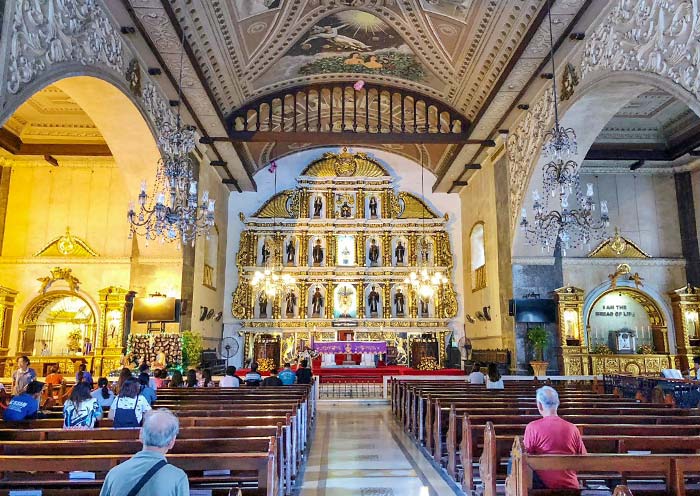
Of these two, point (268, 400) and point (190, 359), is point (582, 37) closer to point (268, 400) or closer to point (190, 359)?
point (268, 400)

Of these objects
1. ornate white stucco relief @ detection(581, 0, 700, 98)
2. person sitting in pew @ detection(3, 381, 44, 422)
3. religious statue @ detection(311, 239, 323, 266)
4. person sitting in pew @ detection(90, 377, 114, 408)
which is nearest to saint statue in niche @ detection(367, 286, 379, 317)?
religious statue @ detection(311, 239, 323, 266)

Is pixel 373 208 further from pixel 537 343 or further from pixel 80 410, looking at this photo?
pixel 80 410

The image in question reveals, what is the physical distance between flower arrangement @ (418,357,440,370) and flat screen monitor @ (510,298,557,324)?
5.33m

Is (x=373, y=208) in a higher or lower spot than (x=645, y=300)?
higher

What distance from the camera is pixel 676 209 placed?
15828mm

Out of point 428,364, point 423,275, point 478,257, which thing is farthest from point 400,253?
point 428,364

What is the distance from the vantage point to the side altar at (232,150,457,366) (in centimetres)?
1864

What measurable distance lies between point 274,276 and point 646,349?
11.3m

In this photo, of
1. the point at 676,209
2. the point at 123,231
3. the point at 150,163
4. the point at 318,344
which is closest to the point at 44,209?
the point at 123,231

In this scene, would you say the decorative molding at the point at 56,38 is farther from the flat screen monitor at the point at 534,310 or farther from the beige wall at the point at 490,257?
the flat screen monitor at the point at 534,310

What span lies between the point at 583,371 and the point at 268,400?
981 centimetres

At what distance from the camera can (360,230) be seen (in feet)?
64.4

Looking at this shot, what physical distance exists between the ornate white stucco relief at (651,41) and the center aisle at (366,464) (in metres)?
5.72

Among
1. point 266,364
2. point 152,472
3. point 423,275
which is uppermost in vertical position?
point 423,275
